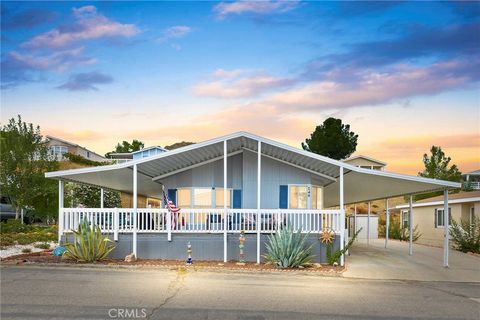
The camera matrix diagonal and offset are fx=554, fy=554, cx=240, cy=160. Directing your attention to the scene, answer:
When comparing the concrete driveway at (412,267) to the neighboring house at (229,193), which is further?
the neighboring house at (229,193)

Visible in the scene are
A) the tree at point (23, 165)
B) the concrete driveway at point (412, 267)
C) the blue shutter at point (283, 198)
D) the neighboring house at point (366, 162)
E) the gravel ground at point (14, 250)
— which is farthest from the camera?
the neighboring house at point (366, 162)

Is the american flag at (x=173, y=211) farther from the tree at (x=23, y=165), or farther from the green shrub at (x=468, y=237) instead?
the tree at (x=23, y=165)

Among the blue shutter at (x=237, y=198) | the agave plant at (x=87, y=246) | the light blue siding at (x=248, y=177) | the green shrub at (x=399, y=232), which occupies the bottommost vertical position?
the green shrub at (x=399, y=232)

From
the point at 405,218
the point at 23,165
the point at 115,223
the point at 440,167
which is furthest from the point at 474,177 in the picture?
the point at 115,223

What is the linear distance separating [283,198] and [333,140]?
37.9 m

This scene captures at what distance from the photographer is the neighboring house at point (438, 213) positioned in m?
28.1

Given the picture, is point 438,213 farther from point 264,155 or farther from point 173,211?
point 173,211

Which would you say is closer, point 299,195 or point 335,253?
point 335,253

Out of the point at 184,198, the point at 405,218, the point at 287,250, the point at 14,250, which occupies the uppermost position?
the point at 184,198

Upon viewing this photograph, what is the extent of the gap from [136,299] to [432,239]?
25.0 meters

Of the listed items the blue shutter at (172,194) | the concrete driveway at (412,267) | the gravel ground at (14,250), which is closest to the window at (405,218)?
the concrete driveway at (412,267)
